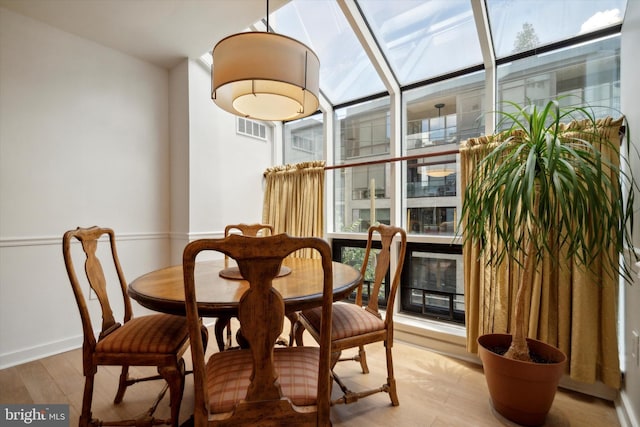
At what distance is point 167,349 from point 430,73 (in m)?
2.79

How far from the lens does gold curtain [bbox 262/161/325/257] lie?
3184 mm

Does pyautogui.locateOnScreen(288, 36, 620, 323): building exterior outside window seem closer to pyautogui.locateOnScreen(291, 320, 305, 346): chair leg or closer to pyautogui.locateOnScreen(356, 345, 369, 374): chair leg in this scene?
pyautogui.locateOnScreen(356, 345, 369, 374): chair leg

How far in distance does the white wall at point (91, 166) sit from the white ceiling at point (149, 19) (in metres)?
0.13

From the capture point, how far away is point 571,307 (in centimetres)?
191

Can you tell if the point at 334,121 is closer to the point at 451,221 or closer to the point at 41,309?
the point at 451,221

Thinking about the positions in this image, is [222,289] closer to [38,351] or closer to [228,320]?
[228,320]

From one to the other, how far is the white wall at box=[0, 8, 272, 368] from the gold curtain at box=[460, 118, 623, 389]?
95.9 inches

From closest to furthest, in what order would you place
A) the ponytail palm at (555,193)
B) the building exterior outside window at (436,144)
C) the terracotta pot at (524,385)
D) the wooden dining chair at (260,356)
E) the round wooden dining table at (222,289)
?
the wooden dining chair at (260,356)
the round wooden dining table at (222,289)
the ponytail palm at (555,193)
the terracotta pot at (524,385)
the building exterior outside window at (436,144)

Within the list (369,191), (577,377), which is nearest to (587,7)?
(369,191)

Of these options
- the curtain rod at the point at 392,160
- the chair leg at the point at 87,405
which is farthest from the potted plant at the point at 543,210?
the chair leg at the point at 87,405

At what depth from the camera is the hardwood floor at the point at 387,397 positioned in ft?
5.50

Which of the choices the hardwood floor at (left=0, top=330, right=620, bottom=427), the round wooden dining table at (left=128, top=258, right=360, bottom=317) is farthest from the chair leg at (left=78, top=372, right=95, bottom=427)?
the round wooden dining table at (left=128, top=258, right=360, bottom=317)

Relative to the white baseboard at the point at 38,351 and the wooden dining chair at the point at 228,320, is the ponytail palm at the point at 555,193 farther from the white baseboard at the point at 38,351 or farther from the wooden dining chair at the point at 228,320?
the white baseboard at the point at 38,351

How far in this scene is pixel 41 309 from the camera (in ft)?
7.89
